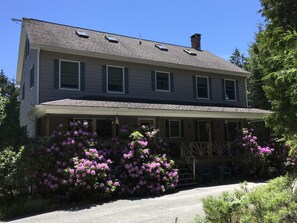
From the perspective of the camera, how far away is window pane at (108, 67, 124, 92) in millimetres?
15626

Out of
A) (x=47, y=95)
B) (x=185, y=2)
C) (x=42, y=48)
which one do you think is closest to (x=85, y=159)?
(x=47, y=95)

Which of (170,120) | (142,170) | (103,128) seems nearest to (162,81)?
(170,120)

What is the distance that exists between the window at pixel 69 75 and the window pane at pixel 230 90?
9.62 m

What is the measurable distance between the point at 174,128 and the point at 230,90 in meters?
4.85

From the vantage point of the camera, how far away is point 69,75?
→ 47.6 feet

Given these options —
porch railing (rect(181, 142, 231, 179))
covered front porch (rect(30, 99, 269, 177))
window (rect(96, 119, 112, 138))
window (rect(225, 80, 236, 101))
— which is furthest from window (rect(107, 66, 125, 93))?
window (rect(225, 80, 236, 101))

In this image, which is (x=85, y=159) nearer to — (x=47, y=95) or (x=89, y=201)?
(x=89, y=201)

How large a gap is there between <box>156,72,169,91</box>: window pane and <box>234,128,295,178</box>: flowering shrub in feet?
15.9

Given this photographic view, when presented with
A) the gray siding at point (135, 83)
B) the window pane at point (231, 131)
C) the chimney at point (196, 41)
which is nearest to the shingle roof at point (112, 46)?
the gray siding at point (135, 83)

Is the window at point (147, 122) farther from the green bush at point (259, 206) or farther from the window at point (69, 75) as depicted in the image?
the green bush at point (259, 206)

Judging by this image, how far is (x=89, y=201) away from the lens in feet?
33.8

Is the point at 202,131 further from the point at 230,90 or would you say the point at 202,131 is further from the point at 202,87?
the point at 230,90

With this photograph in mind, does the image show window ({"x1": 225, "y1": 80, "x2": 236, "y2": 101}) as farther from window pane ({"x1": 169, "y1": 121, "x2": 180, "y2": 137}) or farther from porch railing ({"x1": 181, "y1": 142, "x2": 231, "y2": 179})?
porch railing ({"x1": 181, "y1": 142, "x2": 231, "y2": 179})

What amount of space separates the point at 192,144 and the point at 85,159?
612 cm
